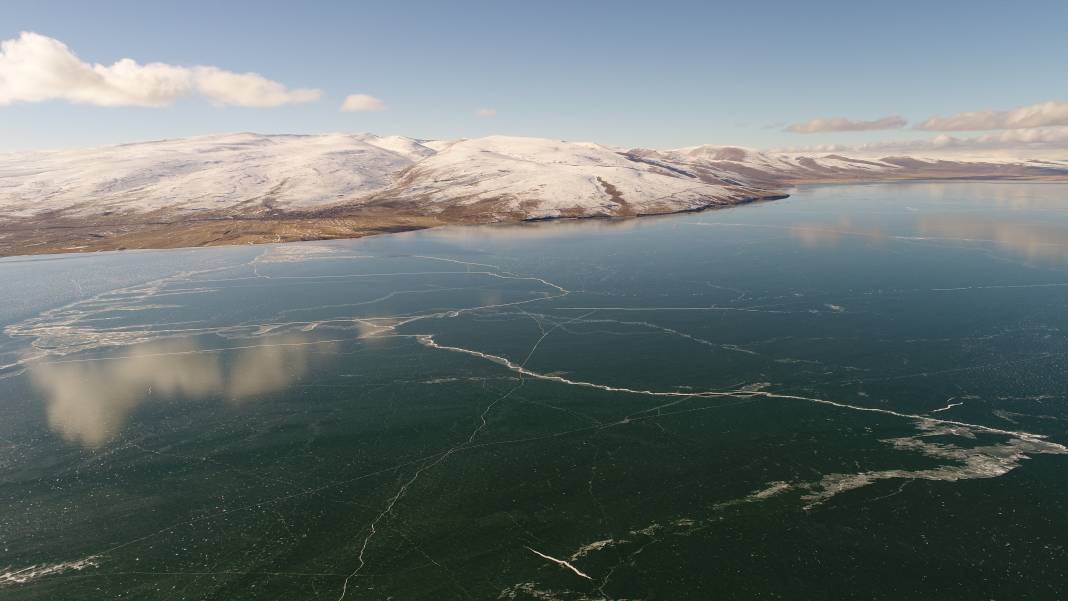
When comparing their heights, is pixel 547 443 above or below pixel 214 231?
below

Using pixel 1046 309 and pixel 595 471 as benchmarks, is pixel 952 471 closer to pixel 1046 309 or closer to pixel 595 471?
pixel 595 471

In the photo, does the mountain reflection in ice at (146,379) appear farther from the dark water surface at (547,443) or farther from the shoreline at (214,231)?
the shoreline at (214,231)

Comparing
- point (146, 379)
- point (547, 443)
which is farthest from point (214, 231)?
point (547, 443)

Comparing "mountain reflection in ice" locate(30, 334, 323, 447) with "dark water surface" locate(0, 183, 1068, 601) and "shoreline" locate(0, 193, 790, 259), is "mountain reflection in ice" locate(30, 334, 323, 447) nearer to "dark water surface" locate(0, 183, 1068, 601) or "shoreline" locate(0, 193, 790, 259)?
"dark water surface" locate(0, 183, 1068, 601)

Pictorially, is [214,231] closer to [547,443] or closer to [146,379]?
[146,379]

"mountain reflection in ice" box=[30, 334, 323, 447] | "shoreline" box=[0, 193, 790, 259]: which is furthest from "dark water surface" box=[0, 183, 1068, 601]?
"shoreline" box=[0, 193, 790, 259]

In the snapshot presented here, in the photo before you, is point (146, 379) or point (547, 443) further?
point (146, 379)

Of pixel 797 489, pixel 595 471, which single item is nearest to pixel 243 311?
pixel 595 471
